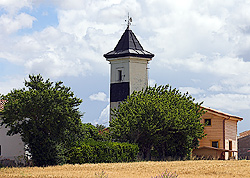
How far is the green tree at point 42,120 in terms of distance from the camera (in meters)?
37.0

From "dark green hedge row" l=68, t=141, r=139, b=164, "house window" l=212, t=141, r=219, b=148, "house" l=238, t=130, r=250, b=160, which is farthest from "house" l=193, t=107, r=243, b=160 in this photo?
"dark green hedge row" l=68, t=141, r=139, b=164

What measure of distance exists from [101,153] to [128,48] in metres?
28.5

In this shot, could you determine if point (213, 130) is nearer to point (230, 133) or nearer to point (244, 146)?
point (230, 133)

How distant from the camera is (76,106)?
Result: 39.1 m

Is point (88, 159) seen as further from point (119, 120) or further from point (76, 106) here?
point (119, 120)

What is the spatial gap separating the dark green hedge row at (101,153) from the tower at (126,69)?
70.8 feet

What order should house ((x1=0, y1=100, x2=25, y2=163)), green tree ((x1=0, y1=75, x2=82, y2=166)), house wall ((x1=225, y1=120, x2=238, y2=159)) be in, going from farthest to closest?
house wall ((x1=225, y1=120, x2=238, y2=159)) < house ((x1=0, y1=100, x2=25, y2=163)) < green tree ((x1=0, y1=75, x2=82, y2=166))

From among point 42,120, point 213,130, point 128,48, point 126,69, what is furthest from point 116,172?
point 128,48

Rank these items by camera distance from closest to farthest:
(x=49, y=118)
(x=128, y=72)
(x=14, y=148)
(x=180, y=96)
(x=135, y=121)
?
(x=49, y=118), (x=14, y=148), (x=135, y=121), (x=180, y=96), (x=128, y=72)

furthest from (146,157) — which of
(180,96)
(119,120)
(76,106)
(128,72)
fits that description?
(128,72)

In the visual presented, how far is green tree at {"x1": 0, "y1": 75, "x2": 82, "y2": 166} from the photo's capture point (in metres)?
37.0

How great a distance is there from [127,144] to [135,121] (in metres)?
3.27

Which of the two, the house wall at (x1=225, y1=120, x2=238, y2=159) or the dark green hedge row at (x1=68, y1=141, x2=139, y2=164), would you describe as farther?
the house wall at (x1=225, y1=120, x2=238, y2=159)

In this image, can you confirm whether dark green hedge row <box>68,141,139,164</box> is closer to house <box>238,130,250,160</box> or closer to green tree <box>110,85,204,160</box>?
green tree <box>110,85,204,160</box>
